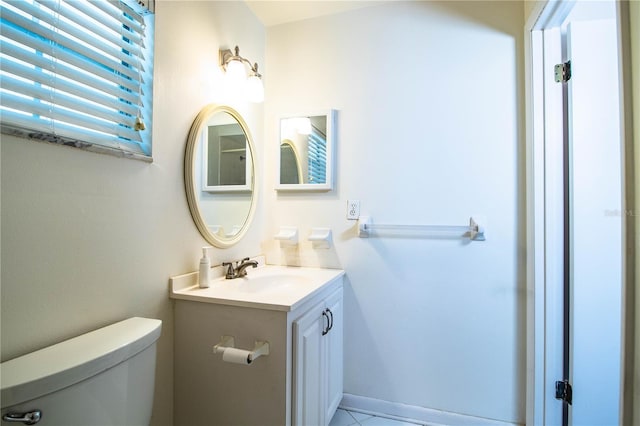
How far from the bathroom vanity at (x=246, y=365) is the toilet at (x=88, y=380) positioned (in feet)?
0.78

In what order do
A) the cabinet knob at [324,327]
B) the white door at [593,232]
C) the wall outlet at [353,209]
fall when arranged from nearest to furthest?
the white door at [593,232] → the cabinet knob at [324,327] → the wall outlet at [353,209]

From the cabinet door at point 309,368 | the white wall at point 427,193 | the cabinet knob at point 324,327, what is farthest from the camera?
the white wall at point 427,193

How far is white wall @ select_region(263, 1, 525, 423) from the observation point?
1.50 metres

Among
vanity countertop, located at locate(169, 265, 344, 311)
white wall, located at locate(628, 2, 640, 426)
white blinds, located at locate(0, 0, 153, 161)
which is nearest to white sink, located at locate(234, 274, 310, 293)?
vanity countertop, located at locate(169, 265, 344, 311)

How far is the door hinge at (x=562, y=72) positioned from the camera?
137 cm

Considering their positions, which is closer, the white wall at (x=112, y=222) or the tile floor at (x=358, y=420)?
the white wall at (x=112, y=222)

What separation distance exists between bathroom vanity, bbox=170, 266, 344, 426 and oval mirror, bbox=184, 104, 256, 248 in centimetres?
29

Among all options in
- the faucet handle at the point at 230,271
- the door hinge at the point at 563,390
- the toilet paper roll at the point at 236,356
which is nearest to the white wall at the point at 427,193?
the door hinge at the point at 563,390

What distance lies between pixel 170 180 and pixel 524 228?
5.68 feet

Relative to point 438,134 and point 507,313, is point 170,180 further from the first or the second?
point 507,313

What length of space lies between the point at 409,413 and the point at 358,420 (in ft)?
0.95

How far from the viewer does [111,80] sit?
0.93 metres

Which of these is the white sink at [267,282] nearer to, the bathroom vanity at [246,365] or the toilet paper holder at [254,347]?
the bathroom vanity at [246,365]

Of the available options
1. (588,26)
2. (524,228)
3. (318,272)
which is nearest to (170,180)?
(318,272)
